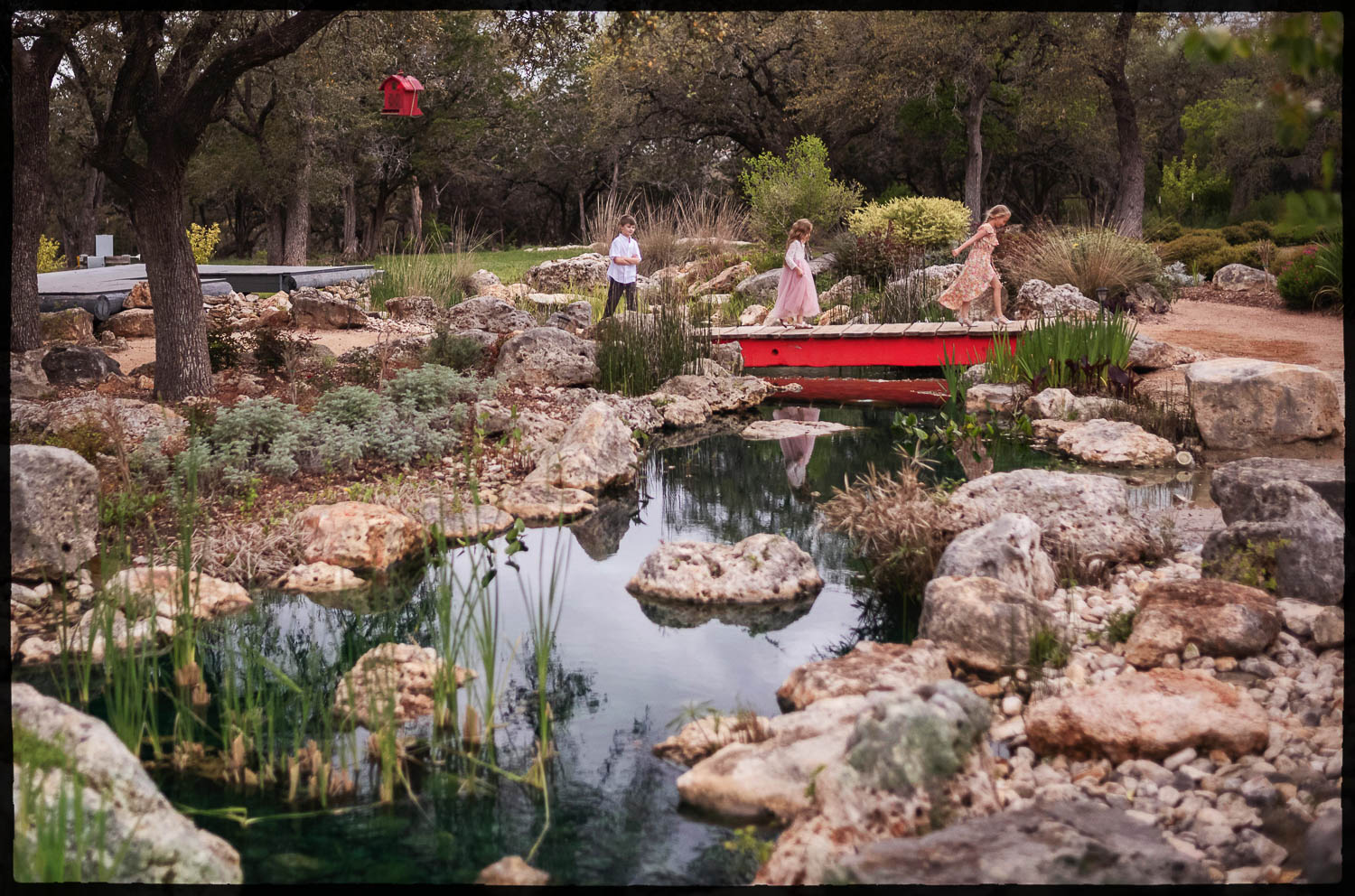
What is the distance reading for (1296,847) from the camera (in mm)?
2846

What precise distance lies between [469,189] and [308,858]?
35.5 metres

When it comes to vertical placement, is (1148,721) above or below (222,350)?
below

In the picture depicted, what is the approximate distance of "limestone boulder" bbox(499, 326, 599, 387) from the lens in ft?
34.2

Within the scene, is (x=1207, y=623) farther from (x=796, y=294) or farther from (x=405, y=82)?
(x=405, y=82)

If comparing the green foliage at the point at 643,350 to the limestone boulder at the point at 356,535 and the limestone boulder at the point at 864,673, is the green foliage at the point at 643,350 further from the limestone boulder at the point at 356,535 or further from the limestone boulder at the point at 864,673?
the limestone boulder at the point at 864,673

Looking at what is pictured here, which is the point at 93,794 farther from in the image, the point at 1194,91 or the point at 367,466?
the point at 1194,91

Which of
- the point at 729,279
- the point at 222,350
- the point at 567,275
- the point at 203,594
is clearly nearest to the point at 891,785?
the point at 203,594

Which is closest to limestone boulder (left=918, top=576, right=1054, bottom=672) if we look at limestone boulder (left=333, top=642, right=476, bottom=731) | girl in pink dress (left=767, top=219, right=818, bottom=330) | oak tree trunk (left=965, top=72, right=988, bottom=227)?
limestone boulder (left=333, top=642, right=476, bottom=731)

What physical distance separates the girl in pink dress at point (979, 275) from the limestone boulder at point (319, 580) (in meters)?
7.84

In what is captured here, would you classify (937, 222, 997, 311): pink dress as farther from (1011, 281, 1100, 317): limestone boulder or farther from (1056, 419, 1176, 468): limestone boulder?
(1056, 419, 1176, 468): limestone boulder

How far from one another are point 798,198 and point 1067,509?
47.9 ft

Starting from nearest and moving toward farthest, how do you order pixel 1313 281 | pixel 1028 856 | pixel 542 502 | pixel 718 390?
pixel 1028 856, pixel 542 502, pixel 718 390, pixel 1313 281

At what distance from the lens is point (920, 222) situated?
1755 centimetres

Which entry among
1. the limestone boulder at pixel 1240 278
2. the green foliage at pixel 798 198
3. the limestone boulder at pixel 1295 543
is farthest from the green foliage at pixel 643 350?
the limestone boulder at pixel 1240 278
